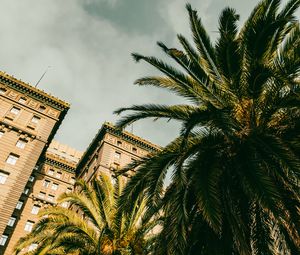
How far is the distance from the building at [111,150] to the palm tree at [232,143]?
2701cm

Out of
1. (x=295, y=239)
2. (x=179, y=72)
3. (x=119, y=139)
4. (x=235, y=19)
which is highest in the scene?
(x=119, y=139)

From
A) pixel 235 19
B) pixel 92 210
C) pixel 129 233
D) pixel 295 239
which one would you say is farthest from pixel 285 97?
pixel 92 210

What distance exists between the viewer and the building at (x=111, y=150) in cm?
3505

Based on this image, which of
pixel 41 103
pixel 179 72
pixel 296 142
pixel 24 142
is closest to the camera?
pixel 296 142

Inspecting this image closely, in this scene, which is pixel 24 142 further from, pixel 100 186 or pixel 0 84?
pixel 100 186

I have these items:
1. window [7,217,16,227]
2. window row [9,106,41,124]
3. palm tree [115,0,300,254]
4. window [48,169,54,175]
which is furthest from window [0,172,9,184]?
palm tree [115,0,300,254]

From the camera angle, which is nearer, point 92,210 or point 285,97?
point 285,97

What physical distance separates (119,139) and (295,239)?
106 feet

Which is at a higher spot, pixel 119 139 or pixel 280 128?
pixel 119 139

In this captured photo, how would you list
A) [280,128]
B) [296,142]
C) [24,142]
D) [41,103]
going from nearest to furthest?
[296,142] < [280,128] < [24,142] < [41,103]

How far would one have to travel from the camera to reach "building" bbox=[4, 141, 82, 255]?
33.8 m

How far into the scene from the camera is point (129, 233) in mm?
13242

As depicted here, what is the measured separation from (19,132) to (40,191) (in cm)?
1131

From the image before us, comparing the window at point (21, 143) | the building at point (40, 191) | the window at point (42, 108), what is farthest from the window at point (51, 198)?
the window at point (42, 108)
